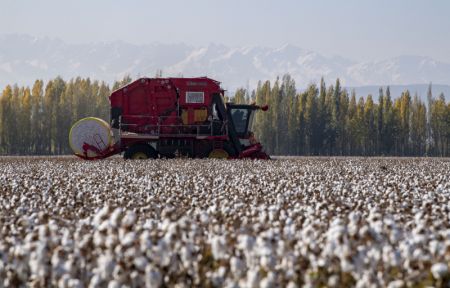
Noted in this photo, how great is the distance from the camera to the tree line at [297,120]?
79125mm

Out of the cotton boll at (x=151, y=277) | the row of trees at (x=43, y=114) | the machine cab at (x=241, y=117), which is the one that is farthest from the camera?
the row of trees at (x=43, y=114)

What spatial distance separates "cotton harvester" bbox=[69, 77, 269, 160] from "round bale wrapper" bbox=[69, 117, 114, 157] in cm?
5

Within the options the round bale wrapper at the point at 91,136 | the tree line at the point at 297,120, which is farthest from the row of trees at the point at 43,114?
the round bale wrapper at the point at 91,136

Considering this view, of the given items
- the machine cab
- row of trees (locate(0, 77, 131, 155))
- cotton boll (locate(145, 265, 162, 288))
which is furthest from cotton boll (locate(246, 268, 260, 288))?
row of trees (locate(0, 77, 131, 155))

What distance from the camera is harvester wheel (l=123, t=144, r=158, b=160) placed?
32.3 meters

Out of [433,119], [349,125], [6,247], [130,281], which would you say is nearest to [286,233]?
[130,281]

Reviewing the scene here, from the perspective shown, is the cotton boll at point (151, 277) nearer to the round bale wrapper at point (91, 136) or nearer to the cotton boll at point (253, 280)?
the cotton boll at point (253, 280)

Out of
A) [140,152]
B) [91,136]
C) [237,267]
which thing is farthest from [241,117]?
[237,267]

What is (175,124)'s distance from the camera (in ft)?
110

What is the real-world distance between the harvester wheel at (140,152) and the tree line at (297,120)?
157 feet

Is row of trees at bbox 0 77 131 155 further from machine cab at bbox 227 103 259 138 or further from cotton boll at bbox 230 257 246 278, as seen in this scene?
cotton boll at bbox 230 257 246 278

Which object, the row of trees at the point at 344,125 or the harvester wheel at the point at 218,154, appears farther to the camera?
the row of trees at the point at 344,125

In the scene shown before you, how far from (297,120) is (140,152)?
55.4 metres

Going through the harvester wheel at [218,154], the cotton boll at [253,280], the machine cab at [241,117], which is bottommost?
the cotton boll at [253,280]
